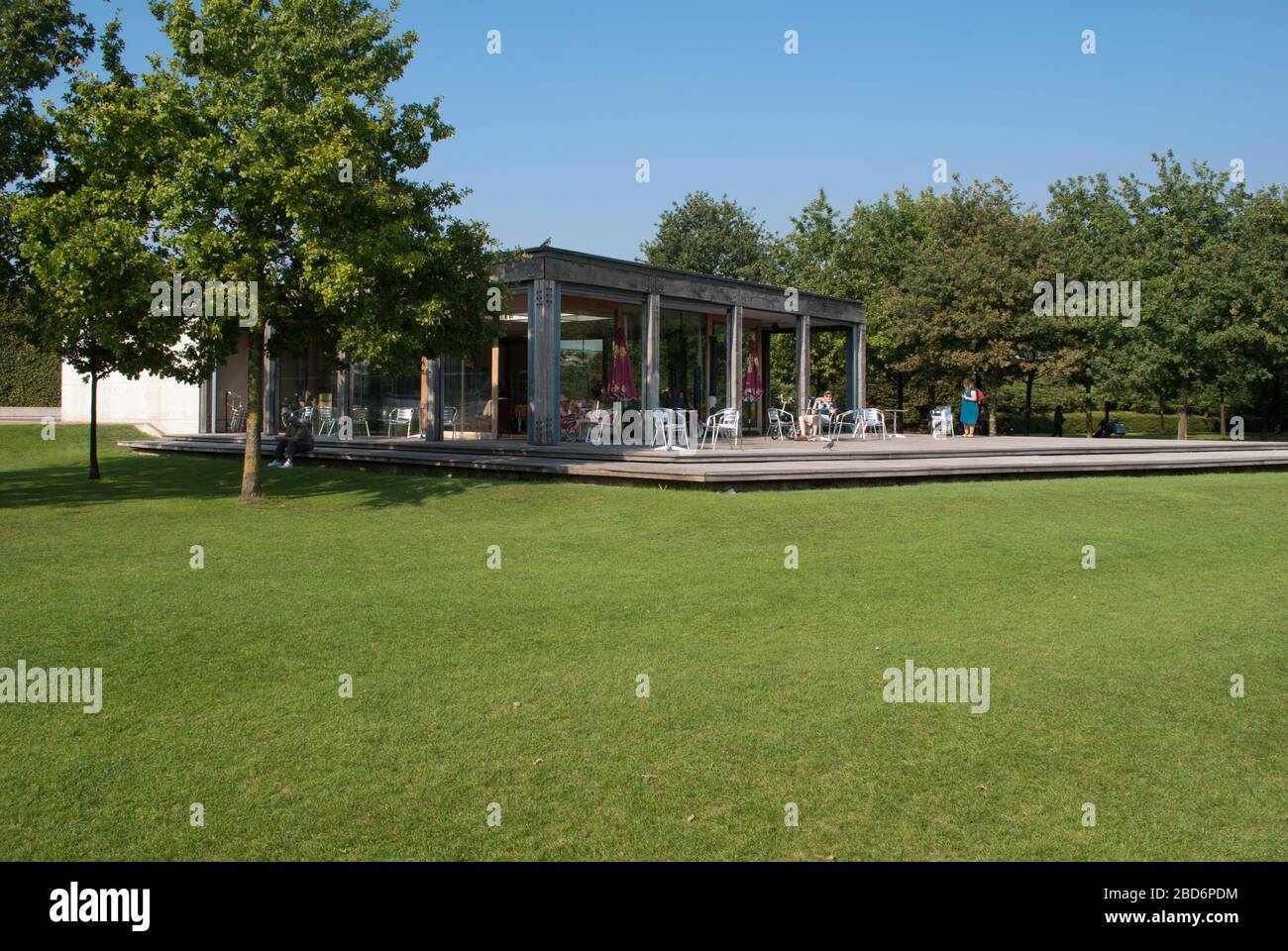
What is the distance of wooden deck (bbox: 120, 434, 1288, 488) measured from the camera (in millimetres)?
17203

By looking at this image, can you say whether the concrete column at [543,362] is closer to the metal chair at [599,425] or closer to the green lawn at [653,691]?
the metal chair at [599,425]

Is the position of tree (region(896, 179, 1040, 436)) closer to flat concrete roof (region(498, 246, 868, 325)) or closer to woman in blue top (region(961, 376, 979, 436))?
woman in blue top (region(961, 376, 979, 436))

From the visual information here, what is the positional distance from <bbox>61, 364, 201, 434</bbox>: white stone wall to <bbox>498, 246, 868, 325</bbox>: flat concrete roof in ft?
57.6

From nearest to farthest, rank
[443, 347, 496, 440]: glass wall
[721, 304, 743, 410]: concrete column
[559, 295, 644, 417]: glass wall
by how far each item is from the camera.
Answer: [559, 295, 644, 417]: glass wall, [443, 347, 496, 440]: glass wall, [721, 304, 743, 410]: concrete column

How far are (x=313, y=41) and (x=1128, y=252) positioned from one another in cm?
3797

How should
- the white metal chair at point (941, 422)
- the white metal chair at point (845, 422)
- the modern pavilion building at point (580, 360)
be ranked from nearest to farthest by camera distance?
the modern pavilion building at point (580, 360) → the white metal chair at point (845, 422) → the white metal chair at point (941, 422)

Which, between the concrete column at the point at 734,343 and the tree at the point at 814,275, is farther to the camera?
the tree at the point at 814,275

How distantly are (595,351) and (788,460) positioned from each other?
7951mm

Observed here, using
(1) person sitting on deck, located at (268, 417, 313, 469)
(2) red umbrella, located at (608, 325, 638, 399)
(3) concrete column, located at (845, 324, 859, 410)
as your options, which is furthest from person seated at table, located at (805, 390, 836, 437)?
(1) person sitting on deck, located at (268, 417, 313, 469)

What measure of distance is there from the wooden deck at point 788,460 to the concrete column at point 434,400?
1066 millimetres

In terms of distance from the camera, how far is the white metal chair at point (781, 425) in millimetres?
29359

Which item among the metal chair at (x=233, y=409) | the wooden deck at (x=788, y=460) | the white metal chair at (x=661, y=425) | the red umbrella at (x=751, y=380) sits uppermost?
the red umbrella at (x=751, y=380)

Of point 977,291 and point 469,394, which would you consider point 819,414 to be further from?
point 977,291

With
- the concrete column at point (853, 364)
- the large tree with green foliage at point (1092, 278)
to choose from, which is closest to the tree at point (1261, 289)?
the large tree with green foliage at point (1092, 278)
